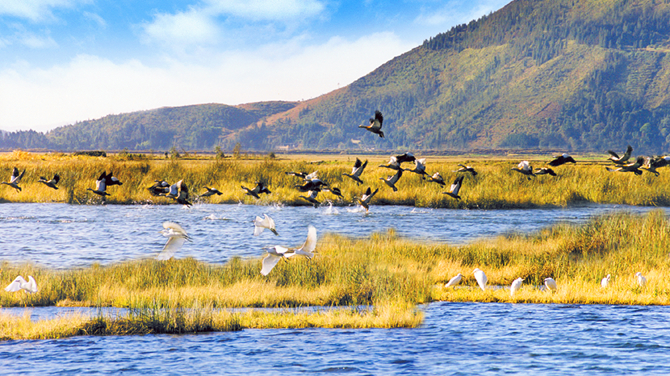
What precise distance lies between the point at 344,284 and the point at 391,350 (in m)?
4.06

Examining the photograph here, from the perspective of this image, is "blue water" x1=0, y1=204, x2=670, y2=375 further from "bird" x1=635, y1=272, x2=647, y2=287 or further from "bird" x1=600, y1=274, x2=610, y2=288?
"bird" x1=635, y1=272, x2=647, y2=287

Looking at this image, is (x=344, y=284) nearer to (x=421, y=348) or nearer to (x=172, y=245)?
(x=421, y=348)

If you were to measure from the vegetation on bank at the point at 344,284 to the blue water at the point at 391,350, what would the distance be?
43 centimetres

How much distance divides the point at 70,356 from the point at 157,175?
3319 cm

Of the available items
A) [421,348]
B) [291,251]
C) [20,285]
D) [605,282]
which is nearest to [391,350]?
[421,348]

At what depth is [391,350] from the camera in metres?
13.3

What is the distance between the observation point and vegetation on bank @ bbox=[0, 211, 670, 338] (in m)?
14.7

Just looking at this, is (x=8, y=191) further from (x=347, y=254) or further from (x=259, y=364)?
(x=259, y=364)

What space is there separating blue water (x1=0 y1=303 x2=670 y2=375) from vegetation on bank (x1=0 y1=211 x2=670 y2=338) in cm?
43

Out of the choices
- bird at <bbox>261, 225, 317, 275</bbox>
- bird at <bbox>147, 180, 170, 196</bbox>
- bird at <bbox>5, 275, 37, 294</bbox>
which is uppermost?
bird at <bbox>147, 180, 170, 196</bbox>

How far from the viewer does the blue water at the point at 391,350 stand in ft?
40.0

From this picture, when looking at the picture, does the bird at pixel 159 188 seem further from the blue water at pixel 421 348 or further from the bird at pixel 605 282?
the bird at pixel 605 282

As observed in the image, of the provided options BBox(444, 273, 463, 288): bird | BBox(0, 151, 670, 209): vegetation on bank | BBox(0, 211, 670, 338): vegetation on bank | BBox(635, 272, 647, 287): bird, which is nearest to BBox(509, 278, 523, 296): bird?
BBox(0, 211, 670, 338): vegetation on bank

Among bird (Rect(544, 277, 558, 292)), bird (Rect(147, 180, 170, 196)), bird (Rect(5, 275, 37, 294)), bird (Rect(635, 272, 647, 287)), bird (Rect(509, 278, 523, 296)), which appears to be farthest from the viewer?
bird (Rect(147, 180, 170, 196))
